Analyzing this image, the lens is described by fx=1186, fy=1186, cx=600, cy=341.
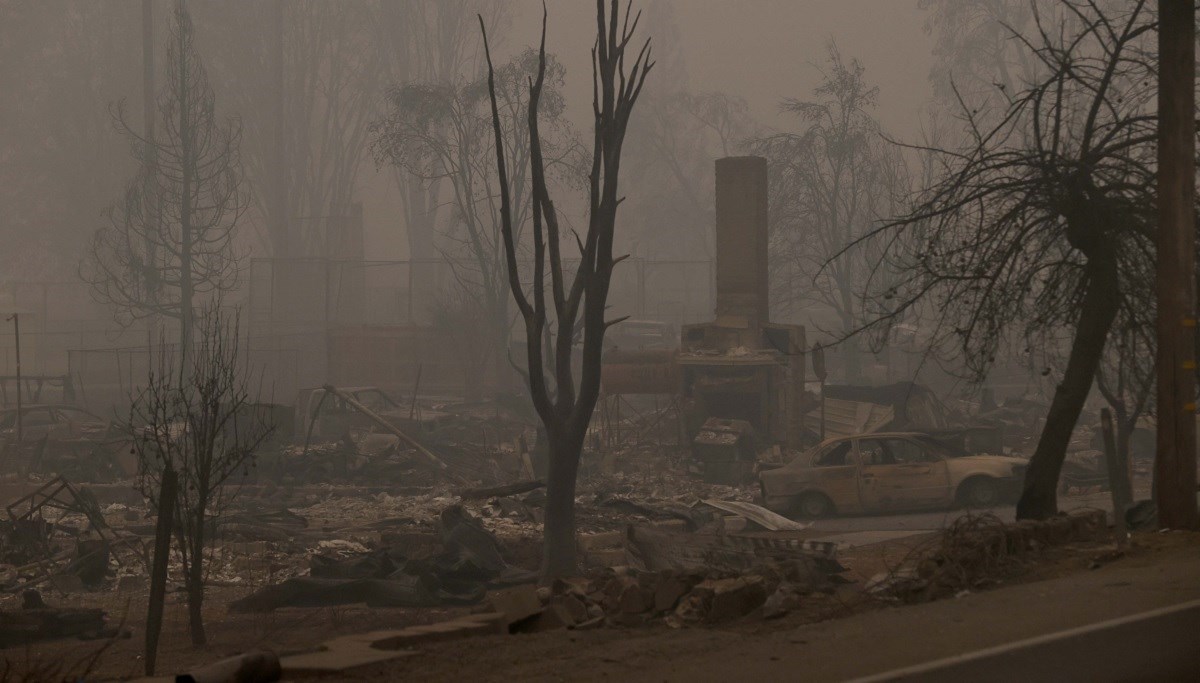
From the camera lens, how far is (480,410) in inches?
1391

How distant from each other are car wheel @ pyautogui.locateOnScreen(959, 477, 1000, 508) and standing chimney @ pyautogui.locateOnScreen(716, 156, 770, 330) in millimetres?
10681

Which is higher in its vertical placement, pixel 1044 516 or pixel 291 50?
pixel 291 50

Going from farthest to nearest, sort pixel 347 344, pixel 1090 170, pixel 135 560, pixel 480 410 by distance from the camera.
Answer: pixel 347 344
pixel 480 410
pixel 135 560
pixel 1090 170

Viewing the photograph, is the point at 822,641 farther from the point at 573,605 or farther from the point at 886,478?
the point at 886,478

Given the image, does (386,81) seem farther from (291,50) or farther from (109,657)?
(109,657)

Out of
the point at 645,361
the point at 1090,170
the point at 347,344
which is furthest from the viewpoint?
the point at 347,344

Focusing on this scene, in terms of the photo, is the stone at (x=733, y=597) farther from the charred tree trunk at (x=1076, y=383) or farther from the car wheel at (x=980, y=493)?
the car wheel at (x=980, y=493)

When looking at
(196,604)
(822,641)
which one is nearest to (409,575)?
(196,604)

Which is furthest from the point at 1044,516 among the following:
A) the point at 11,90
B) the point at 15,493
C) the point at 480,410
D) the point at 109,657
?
the point at 11,90

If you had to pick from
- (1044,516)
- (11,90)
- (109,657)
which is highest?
(11,90)

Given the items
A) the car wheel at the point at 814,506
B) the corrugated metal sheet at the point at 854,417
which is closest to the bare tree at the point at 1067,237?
the car wheel at the point at 814,506

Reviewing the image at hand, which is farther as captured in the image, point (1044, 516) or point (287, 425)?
point (287, 425)

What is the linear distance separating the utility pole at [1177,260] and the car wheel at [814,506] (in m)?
9.12

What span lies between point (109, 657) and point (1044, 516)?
9814 mm
